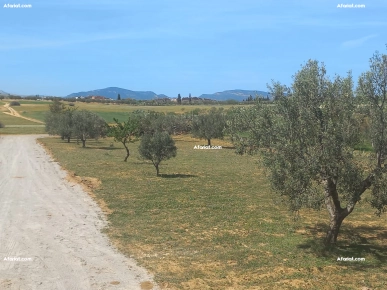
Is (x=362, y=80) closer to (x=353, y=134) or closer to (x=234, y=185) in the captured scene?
(x=353, y=134)

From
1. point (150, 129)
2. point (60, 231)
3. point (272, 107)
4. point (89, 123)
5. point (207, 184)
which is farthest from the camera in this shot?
point (150, 129)

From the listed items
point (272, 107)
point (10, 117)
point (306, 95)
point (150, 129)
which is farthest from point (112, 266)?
point (10, 117)

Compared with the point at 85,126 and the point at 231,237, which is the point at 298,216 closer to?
the point at 231,237

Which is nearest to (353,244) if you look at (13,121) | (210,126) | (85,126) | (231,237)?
(231,237)

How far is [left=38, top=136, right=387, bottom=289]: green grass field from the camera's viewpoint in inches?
492

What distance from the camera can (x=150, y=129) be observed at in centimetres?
7756

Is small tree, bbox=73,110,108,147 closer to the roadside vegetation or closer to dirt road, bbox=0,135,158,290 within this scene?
dirt road, bbox=0,135,158,290

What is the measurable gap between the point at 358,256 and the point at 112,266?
9.11 meters

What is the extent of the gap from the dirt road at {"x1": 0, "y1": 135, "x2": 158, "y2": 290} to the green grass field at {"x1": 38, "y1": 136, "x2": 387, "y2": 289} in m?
0.87

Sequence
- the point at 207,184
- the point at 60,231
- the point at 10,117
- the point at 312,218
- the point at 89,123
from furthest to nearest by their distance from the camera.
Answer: the point at 10,117 → the point at 89,123 → the point at 207,184 → the point at 312,218 → the point at 60,231

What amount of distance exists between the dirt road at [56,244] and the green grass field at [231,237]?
875 millimetres

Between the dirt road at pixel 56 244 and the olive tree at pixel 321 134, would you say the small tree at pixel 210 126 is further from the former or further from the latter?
the olive tree at pixel 321 134

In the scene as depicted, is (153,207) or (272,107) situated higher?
(272,107)

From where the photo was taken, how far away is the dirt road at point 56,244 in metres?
12.1
